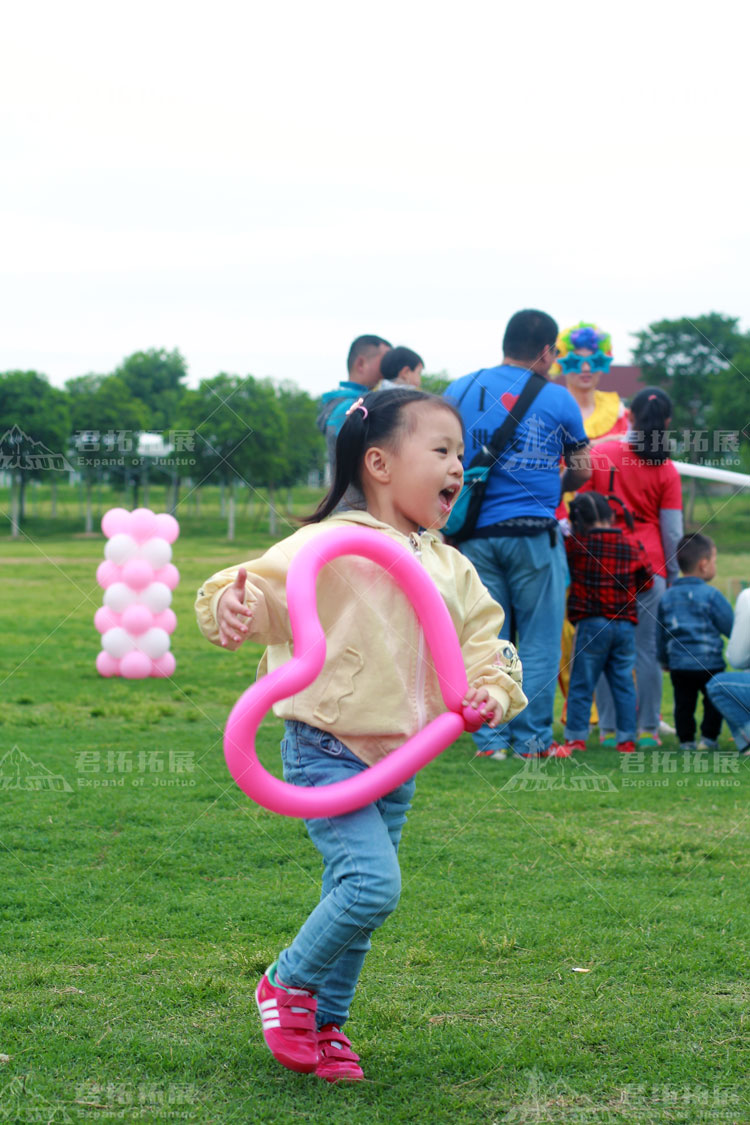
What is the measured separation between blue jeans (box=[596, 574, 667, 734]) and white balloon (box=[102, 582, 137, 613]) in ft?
13.4

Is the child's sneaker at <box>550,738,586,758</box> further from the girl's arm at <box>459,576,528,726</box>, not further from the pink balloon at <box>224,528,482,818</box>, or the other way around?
the pink balloon at <box>224,528,482,818</box>

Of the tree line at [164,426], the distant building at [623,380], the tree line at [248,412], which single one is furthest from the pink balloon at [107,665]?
the distant building at [623,380]

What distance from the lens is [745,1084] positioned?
2.68 m

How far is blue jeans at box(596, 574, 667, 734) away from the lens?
22.9ft

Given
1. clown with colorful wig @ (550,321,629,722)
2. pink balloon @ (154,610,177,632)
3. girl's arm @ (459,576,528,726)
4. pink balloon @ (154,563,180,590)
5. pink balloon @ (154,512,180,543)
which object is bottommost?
pink balloon @ (154,610,177,632)

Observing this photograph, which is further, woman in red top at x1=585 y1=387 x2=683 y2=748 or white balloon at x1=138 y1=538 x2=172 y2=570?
white balloon at x1=138 y1=538 x2=172 y2=570

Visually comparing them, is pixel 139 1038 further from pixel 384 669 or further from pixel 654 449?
pixel 654 449

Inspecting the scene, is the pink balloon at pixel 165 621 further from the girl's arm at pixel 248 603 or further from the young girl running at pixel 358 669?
the girl's arm at pixel 248 603

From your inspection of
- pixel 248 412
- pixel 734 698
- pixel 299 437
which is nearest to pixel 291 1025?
pixel 734 698

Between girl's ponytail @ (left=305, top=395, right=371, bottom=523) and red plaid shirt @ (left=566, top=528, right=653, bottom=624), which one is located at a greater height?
girl's ponytail @ (left=305, top=395, right=371, bottom=523)

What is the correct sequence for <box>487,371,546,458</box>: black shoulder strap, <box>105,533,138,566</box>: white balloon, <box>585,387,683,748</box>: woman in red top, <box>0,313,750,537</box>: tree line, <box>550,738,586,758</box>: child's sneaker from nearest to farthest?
<box>487,371,546,458</box>: black shoulder strap, <box>550,738,586,758</box>: child's sneaker, <box>585,387,683,748</box>: woman in red top, <box>105,533,138,566</box>: white balloon, <box>0,313,750,537</box>: tree line

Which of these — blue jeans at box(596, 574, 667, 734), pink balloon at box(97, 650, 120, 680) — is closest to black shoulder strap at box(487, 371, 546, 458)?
blue jeans at box(596, 574, 667, 734)

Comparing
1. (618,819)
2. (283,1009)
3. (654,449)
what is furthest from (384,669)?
(654,449)

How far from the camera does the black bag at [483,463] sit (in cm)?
595
